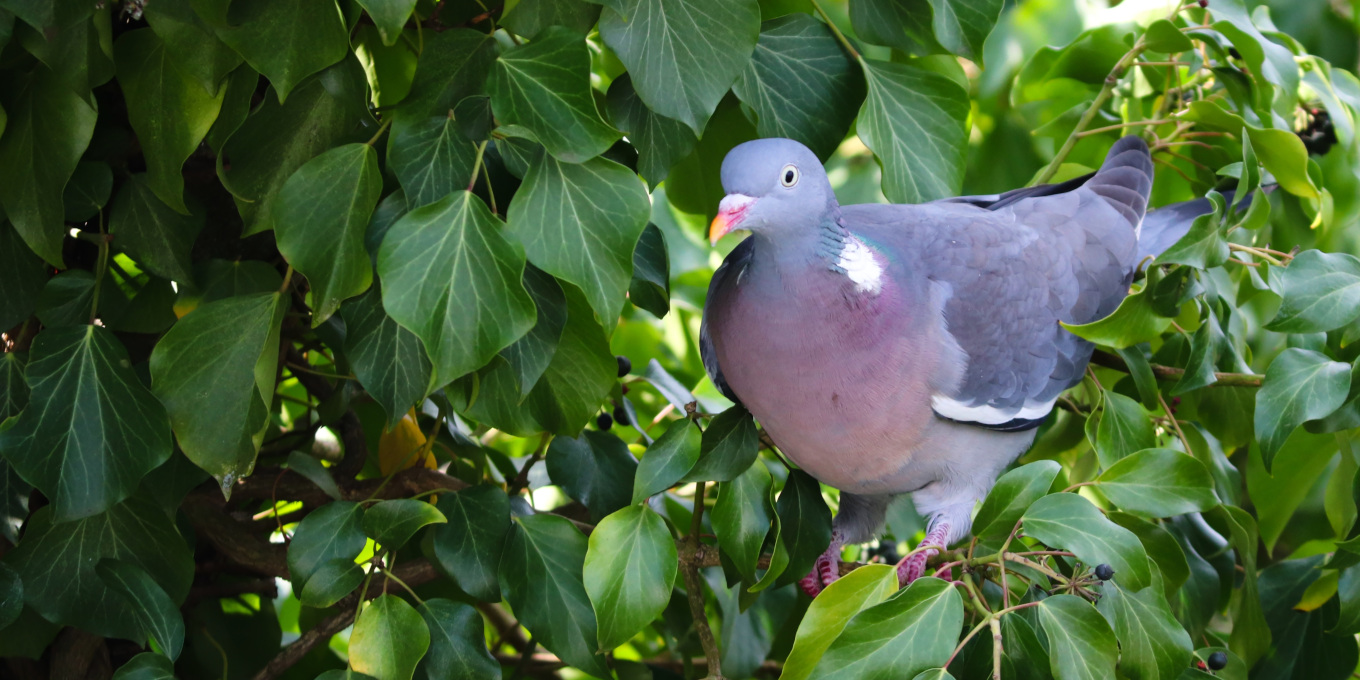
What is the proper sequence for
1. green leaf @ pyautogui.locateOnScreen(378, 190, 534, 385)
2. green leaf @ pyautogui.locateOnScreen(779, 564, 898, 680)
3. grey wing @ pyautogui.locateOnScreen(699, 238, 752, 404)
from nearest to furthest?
green leaf @ pyautogui.locateOnScreen(378, 190, 534, 385), green leaf @ pyautogui.locateOnScreen(779, 564, 898, 680), grey wing @ pyautogui.locateOnScreen(699, 238, 752, 404)

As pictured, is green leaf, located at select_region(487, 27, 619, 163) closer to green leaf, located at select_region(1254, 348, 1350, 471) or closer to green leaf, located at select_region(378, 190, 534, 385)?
green leaf, located at select_region(378, 190, 534, 385)

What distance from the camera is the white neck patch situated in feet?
3.24

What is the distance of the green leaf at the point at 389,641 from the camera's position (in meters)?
0.80

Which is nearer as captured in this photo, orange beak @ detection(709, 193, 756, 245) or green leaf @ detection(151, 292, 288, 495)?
green leaf @ detection(151, 292, 288, 495)

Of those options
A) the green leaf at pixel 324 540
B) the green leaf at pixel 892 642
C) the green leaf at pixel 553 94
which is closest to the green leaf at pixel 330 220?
the green leaf at pixel 553 94

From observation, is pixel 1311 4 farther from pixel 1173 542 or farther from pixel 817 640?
pixel 817 640

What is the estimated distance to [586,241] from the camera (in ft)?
2.38

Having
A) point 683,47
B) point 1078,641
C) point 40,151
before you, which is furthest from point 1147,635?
point 40,151

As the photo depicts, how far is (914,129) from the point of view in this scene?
0.98m

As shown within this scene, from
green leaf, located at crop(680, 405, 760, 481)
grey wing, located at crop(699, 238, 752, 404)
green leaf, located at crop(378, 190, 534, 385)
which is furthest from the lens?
grey wing, located at crop(699, 238, 752, 404)

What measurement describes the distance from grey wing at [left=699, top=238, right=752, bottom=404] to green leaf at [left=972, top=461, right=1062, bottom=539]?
1.01 ft

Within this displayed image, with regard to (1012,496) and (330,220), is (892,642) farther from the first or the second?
(330,220)

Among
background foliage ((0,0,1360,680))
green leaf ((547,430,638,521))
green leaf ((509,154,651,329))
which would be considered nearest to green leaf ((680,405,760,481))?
background foliage ((0,0,1360,680))

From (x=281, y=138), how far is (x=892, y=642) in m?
0.60
